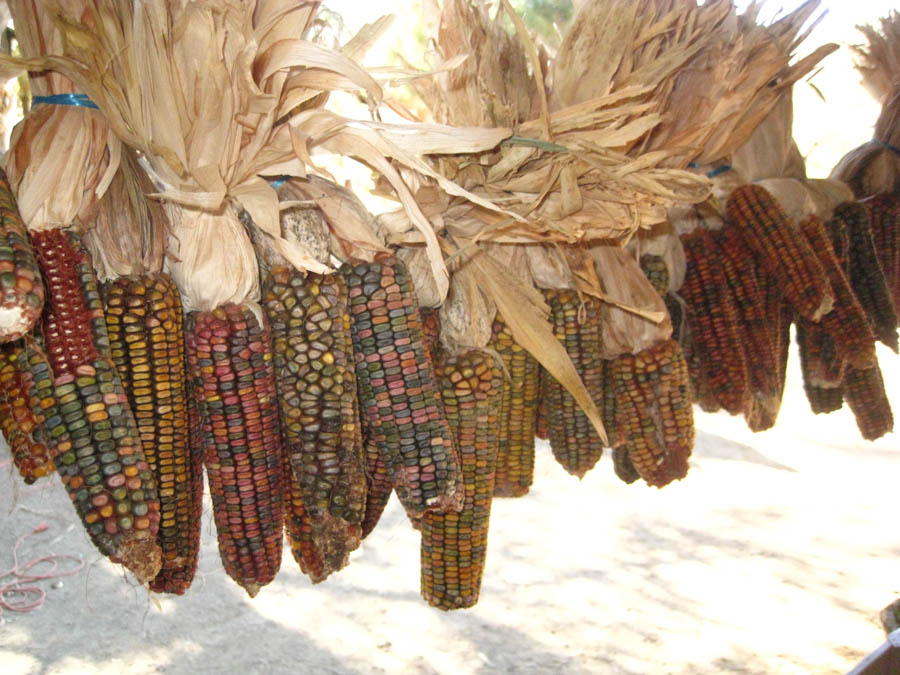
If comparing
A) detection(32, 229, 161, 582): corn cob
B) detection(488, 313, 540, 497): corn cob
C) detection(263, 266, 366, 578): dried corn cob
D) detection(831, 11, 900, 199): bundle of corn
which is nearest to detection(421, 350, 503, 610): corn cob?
detection(488, 313, 540, 497): corn cob

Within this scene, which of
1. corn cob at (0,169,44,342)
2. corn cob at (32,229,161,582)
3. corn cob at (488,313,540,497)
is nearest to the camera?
corn cob at (0,169,44,342)

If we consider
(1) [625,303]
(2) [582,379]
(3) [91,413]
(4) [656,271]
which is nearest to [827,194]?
(4) [656,271]

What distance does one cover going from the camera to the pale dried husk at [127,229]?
1333 mm

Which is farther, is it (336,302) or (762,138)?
(762,138)

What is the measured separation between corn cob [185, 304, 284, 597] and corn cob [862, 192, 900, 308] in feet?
8.46

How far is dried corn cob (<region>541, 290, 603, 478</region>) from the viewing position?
2.12m

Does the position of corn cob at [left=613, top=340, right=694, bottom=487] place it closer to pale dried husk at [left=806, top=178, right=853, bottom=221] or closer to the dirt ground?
pale dried husk at [left=806, top=178, right=853, bottom=221]

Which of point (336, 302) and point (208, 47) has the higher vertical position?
point (208, 47)

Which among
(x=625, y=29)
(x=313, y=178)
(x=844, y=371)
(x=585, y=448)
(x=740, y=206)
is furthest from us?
(x=844, y=371)

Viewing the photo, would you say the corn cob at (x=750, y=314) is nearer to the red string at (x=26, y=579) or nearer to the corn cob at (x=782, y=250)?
the corn cob at (x=782, y=250)

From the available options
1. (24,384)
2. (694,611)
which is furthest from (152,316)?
(694,611)

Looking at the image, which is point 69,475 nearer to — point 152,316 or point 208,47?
point 152,316

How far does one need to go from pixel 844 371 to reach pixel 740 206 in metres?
0.96

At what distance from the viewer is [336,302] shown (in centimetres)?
150
